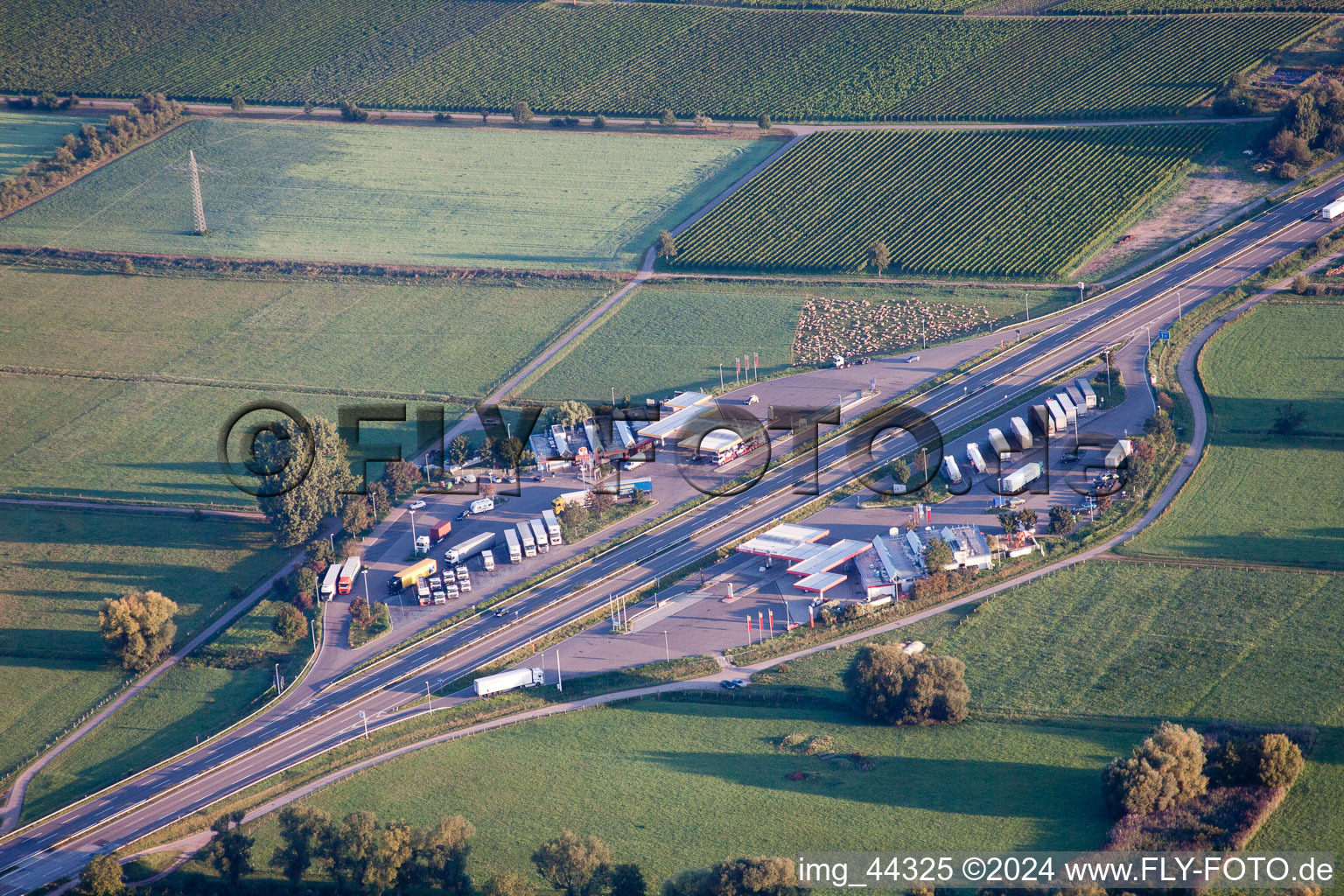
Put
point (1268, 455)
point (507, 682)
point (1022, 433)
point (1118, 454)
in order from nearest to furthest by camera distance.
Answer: point (507, 682) → point (1118, 454) → point (1268, 455) → point (1022, 433)

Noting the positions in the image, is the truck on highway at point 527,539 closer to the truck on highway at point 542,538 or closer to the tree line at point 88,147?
the truck on highway at point 542,538

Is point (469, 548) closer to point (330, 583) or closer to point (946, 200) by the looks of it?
point (330, 583)

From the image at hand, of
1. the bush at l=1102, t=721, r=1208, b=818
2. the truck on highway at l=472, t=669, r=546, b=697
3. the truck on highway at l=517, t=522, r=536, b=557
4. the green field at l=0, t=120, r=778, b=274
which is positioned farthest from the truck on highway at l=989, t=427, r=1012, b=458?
the green field at l=0, t=120, r=778, b=274

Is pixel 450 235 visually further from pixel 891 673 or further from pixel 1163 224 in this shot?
pixel 891 673

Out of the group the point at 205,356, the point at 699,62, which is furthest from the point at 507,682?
the point at 699,62

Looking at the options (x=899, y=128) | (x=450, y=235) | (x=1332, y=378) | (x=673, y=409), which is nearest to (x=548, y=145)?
(x=450, y=235)

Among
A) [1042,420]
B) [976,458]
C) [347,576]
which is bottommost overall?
[347,576]
